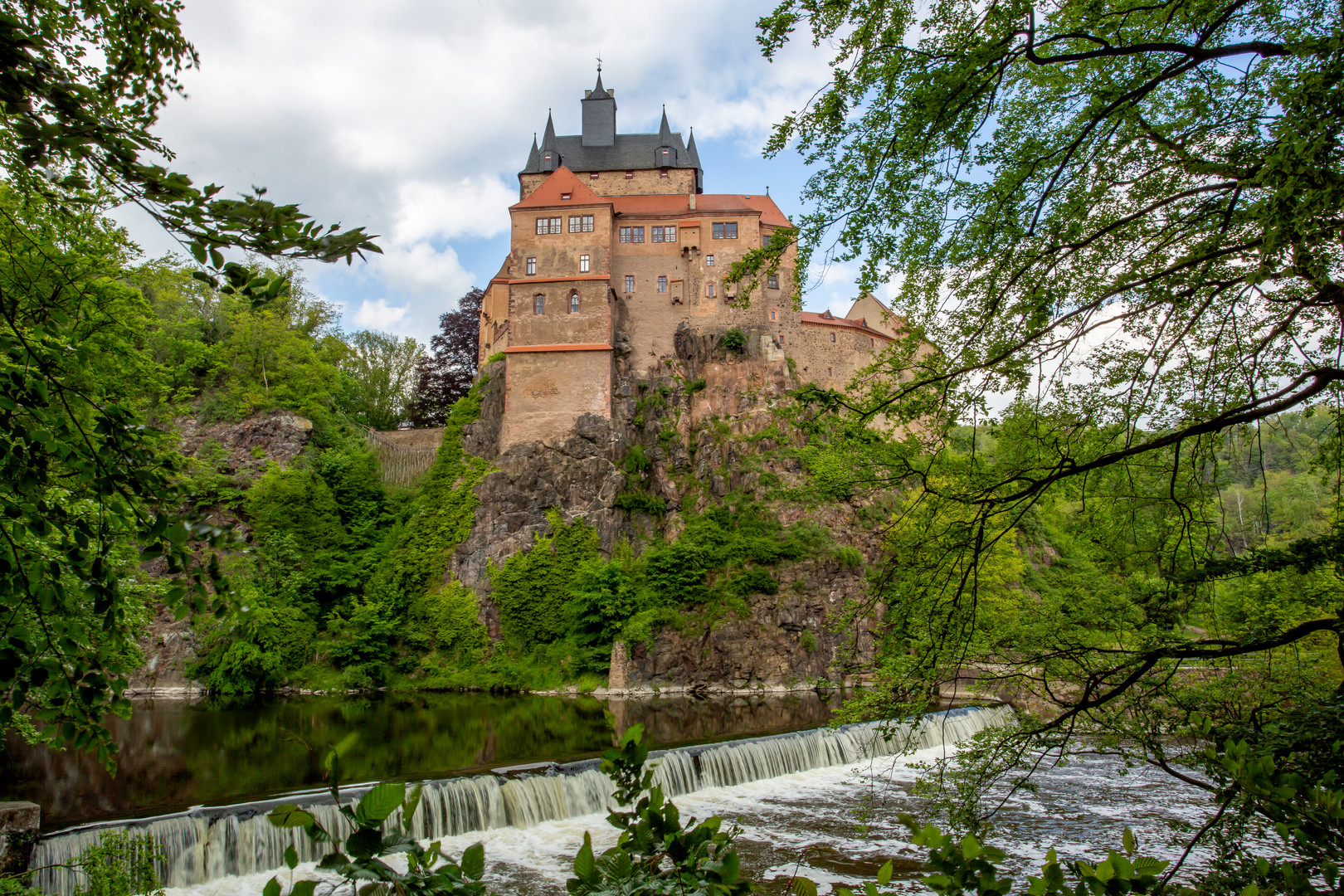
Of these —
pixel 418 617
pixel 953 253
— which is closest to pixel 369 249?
pixel 953 253

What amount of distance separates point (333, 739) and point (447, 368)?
110 feet

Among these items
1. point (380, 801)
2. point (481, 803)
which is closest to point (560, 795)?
point (481, 803)

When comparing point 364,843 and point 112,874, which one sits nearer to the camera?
point 364,843

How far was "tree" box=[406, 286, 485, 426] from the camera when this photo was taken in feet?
155

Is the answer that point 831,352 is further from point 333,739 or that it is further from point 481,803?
point 481,803

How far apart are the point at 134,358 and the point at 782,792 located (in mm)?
14098

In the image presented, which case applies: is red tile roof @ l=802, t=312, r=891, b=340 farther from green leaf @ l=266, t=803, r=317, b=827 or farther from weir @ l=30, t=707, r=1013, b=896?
green leaf @ l=266, t=803, r=317, b=827

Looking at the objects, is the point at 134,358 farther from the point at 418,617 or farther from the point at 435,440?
the point at 435,440

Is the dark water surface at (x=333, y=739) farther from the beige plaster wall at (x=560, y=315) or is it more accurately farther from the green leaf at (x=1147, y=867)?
the beige plaster wall at (x=560, y=315)

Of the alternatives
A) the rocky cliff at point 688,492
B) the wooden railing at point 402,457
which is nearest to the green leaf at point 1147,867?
the rocky cliff at point 688,492

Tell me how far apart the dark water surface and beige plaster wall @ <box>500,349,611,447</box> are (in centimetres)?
1225

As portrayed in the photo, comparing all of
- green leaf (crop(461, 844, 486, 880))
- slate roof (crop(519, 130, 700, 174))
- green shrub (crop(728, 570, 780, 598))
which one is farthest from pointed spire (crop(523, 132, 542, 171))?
green leaf (crop(461, 844, 486, 880))

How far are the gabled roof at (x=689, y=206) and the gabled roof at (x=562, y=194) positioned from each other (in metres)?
1.76

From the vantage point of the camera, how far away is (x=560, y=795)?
42.7ft
